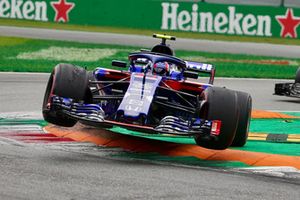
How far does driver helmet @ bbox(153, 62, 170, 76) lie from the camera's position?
1145 cm

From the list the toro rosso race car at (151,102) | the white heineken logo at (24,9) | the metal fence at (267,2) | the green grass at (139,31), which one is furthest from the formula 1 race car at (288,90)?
the white heineken logo at (24,9)

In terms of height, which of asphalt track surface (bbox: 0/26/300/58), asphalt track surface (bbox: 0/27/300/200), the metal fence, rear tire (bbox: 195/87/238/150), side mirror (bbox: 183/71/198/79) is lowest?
asphalt track surface (bbox: 0/26/300/58)

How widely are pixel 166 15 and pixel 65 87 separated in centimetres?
2472

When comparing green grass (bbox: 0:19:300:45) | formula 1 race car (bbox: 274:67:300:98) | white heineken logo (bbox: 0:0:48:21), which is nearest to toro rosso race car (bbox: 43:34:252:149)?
formula 1 race car (bbox: 274:67:300:98)

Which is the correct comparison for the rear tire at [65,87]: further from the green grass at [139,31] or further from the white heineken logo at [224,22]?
the white heineken logo at [224,22]

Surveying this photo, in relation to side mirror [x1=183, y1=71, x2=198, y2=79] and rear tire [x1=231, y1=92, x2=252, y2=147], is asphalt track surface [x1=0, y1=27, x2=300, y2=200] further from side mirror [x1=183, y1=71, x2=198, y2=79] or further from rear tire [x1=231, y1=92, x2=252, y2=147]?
side mirror [x1=183, y1=71, x2=198, y2=79]

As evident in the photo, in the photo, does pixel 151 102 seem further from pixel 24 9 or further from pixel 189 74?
A: pixel 24 9

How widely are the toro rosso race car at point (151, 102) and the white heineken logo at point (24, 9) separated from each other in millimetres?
23939

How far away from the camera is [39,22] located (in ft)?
116

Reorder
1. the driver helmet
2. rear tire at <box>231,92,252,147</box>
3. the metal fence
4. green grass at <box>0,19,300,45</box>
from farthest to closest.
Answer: the metal fence, green grass at <box>0,19,300,45</box>, the driver helmet, rear tire at <box>231,92,252,147</box>

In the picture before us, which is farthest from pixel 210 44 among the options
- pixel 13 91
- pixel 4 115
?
pixel 4 115

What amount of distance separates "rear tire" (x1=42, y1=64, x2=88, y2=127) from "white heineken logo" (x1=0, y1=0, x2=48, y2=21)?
82.2 feet

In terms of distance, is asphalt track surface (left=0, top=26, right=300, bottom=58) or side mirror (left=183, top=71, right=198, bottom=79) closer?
side mirror (left=183, top=71, right=198, bottom=79)

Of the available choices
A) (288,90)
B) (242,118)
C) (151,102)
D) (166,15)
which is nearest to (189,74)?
(242,118)
